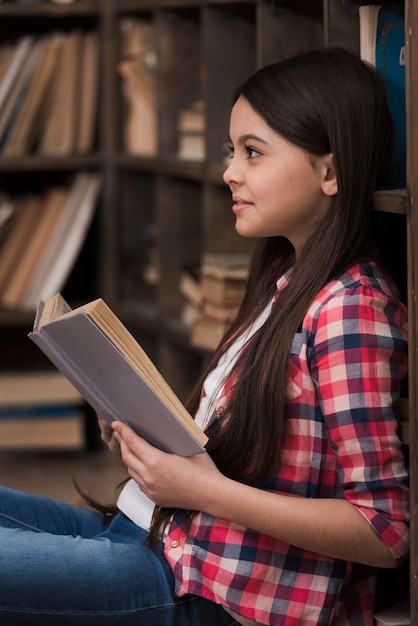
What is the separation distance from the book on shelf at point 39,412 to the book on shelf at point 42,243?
25 cm

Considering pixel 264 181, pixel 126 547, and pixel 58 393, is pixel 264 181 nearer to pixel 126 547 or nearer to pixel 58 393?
pixel 126 547

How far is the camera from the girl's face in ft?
4.39

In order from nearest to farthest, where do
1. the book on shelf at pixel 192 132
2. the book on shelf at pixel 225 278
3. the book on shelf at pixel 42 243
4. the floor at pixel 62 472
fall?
the book on shelf at pixel 225 278 → the book on shelf at pixel 192 132 → the floor at pixel 62 472 → the book on shelf at pixel 42 243

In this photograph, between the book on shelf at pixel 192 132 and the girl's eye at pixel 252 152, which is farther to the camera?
the book on shelf at pixel 192 132

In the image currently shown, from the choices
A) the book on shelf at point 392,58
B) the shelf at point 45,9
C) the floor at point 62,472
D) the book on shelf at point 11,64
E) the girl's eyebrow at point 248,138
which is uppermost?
the shelf at point 45,9

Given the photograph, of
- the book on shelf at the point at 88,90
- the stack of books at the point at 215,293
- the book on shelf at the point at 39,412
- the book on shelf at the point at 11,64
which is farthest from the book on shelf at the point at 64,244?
the stack of books at the point at 215,293

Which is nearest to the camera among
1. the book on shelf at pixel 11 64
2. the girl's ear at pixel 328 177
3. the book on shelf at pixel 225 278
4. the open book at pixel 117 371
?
the open book at pixel 117 371

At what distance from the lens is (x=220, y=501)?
1251 mm

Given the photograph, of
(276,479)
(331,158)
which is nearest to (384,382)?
(276,479)

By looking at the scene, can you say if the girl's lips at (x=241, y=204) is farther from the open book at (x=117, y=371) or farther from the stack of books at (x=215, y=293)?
the stack of books at (x=215, y=293)

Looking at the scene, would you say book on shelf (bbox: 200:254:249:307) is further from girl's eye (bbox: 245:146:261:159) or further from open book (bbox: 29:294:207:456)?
open book (bbox: 29:294:207:456)

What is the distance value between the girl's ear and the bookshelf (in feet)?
3.59

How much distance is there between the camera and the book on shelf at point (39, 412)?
3.21 meters

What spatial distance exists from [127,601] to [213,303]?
4.35ft
